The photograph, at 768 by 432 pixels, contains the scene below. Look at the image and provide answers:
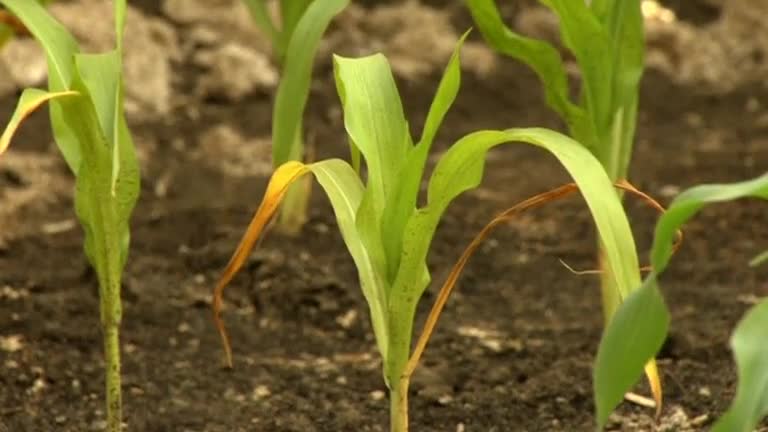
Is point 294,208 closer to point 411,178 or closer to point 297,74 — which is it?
point 297,74

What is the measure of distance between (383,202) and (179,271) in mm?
792

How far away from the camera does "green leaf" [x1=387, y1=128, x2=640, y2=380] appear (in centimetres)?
101

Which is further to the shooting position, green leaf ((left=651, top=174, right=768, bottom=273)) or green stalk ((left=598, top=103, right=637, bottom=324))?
green stalk ((left=598, top=103, right=637, bottom=324))

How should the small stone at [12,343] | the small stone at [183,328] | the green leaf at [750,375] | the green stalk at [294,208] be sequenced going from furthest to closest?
1. the green stalk at [294,208]
2. the small stone at [183,328]
3. the small stone at [12,343]
4. the green leaf at [750,375]

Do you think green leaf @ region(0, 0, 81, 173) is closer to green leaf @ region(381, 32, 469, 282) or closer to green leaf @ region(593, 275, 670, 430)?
green leaf @ region(381, 32, 469, 282)

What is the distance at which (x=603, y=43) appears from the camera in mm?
1321

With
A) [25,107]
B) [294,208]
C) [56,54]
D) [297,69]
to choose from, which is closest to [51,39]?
[56,54]

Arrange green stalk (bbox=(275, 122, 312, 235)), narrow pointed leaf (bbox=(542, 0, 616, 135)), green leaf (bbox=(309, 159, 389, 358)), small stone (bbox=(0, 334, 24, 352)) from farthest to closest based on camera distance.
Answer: green stalk (bbox=(275, 122, 312, 235)), small stone (bbox=(0, 334, 24, 352)), narrow pointed leaf (bbox=(542, 0, 616, 135)), green leaf (bbox=(309, 159, 389, 358))

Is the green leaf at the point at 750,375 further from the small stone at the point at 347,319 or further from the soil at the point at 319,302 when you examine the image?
the small stone at the point at 347,319

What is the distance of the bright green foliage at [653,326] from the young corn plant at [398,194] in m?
0.11

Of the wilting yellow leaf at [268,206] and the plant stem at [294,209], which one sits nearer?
the wilting yellow leaf at [268,206]

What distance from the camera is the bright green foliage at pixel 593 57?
1321mm

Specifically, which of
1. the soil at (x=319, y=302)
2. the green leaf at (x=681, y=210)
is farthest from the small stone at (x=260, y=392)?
the green leaf at (x=681, y=210)

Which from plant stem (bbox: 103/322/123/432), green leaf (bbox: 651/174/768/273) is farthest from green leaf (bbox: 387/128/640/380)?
plant stem (bbox: 103/322/123/432)
